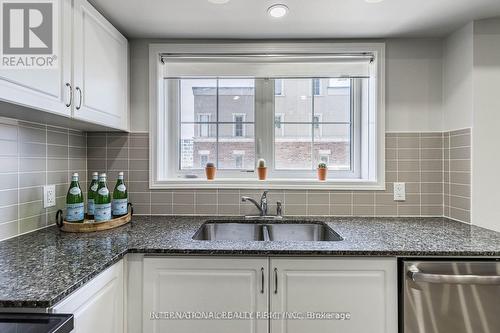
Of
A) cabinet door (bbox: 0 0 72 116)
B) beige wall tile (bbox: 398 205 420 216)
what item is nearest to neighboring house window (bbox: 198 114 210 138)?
cabinet door (bbox: 0 0 72 116)

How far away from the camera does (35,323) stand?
2.53 feet

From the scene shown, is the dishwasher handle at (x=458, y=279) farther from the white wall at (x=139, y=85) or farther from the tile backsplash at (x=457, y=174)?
the white wall at (x=139, y=85)

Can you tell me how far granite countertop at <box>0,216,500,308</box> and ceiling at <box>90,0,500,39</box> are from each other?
1234mm

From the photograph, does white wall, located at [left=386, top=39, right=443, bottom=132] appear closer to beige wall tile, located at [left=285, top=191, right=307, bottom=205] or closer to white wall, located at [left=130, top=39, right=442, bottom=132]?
white wall, located at [left=130, top=39, right=442, bottom=132]

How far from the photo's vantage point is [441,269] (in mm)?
1234

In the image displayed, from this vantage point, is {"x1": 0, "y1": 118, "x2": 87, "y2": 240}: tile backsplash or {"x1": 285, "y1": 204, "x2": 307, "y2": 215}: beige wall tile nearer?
{"x1": 0, "y1": 118, "x2": 87, "y2": 240}: tile backsplash

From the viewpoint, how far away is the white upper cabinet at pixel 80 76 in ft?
3.47

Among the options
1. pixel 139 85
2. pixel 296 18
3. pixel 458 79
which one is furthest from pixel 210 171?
pixel 458 79

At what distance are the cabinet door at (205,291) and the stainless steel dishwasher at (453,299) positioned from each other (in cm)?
66

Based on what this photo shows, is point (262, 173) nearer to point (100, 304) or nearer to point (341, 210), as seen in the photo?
point (341, 210)

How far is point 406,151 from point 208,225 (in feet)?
4.75

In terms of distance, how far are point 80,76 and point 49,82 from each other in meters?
0.22

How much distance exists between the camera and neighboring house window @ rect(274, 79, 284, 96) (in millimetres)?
2113

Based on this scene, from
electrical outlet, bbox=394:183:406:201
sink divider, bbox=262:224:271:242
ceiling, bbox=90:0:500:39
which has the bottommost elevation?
sink divider, bbox=262:224:271:242
